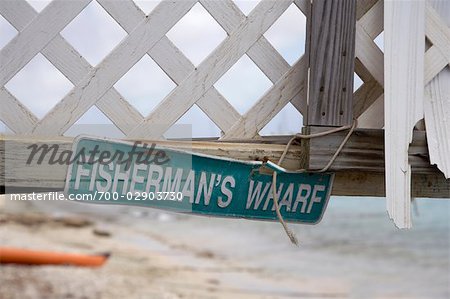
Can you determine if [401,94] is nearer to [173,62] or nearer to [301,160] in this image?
[301,160]

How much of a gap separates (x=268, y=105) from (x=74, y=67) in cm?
42

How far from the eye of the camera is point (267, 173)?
1566 mm

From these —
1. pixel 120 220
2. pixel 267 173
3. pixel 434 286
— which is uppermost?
pixel 120 220

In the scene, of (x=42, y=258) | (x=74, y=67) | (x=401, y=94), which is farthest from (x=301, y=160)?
(x=42, y=258)

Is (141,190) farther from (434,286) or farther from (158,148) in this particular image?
(434,286)

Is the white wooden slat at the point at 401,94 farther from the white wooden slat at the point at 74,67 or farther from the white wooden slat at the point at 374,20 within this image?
the white wooden slat at the point at 74,67

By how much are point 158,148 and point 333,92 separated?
1.28ft

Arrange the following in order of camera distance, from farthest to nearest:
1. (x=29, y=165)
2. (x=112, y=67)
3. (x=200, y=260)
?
1. (x=200, y=260)
2. (x=112, y=67)
3. (x=29, y=165)

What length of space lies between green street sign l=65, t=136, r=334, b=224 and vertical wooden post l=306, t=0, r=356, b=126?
0.14 metres

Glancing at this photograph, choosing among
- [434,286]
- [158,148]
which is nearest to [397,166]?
[158,148]

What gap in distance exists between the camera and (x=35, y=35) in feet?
4.98

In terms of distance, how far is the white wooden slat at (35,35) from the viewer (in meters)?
1.50

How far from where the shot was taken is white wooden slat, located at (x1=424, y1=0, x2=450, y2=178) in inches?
62.2

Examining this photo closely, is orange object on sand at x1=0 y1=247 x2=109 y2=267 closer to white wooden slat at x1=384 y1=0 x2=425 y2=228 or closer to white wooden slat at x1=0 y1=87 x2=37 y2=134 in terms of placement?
white wooden slat at x1=0 y1=87 x2=37 y2=134
